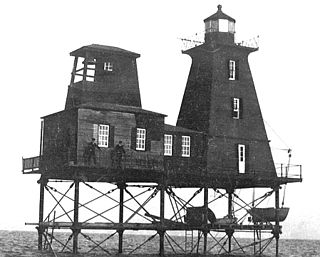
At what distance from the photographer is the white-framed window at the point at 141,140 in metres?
44.0

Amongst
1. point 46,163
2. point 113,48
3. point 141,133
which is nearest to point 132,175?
point 141,133

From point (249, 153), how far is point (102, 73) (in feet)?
39.3

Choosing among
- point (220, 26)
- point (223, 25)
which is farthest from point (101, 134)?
point (223, 25)

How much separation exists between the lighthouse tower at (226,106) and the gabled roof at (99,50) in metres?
5.99

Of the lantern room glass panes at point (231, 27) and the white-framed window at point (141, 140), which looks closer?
the white-framed window at point (141, 140)

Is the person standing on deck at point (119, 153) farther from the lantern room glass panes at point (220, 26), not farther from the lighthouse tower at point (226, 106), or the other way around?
the lantern room glass panes at point (220, 26)

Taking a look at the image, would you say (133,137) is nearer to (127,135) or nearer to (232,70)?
(127,135)

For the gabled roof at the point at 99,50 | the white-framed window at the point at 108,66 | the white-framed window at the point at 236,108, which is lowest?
the white-framed window at the point at 236,108

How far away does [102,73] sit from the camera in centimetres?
4653

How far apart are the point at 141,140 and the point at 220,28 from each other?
11.8m

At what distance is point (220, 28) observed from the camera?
50781mm

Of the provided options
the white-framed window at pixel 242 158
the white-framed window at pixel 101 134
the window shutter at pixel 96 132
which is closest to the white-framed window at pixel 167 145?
the white-framed window at pixel 101 134

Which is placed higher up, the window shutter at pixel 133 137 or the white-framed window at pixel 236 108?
the white-framed window at pixel 236 108

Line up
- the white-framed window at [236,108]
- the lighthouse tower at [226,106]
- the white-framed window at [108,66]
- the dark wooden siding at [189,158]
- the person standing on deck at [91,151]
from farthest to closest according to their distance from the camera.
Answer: the white-framed window at [236,108] < the lighthouse tower at [226,106] < the white-framed window at [108,66] < the dark wooden siding at [189,158] < the person standing on deck at [91,151]
